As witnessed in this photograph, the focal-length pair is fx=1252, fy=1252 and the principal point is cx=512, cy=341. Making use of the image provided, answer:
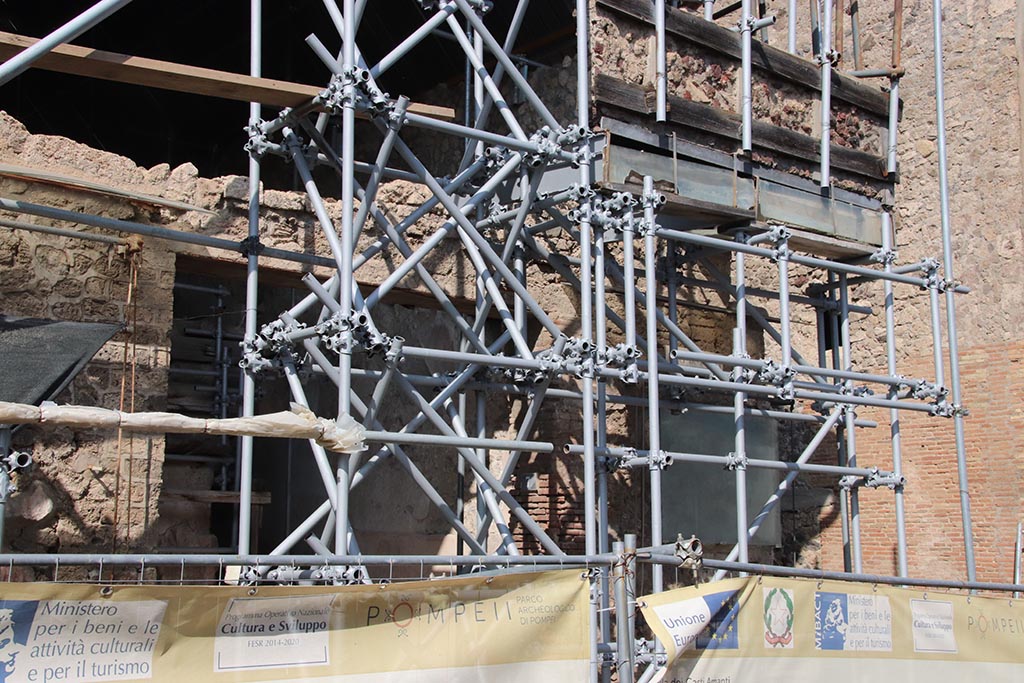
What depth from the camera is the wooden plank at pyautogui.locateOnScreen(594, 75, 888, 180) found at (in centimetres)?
953

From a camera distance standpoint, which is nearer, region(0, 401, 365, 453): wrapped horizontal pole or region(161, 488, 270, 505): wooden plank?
region(0, 401, 365, 453): wrapped horizontal pole

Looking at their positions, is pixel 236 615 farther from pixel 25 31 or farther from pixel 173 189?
pixel 25 31

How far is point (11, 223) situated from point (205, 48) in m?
6.29

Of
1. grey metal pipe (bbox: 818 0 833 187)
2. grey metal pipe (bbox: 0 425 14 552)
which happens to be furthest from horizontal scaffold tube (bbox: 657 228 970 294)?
grey metal pipe (bbox: 0 425 14 552)

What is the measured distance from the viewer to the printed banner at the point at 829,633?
20.4ft

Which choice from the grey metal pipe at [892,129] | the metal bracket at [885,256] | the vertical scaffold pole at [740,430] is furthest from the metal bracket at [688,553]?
the grey metal pipe at [892,129]

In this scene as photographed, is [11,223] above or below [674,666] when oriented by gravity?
above

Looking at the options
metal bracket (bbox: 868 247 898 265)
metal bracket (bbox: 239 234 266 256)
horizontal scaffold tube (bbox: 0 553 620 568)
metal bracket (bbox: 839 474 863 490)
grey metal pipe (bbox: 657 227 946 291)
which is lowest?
horizontal scaffold tube (bbox: 0 553 620 568)

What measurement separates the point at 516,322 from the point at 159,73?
299 cm

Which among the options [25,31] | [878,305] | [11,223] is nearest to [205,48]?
[25,31]

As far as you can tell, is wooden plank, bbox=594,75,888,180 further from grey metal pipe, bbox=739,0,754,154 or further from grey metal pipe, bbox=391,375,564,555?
grey metal pipe, bbox=391,375,564,555

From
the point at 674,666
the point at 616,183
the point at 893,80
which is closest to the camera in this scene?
the point at 674,666

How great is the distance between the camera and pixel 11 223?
7367 mm

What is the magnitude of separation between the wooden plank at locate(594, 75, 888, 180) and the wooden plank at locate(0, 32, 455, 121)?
279 centimetres
